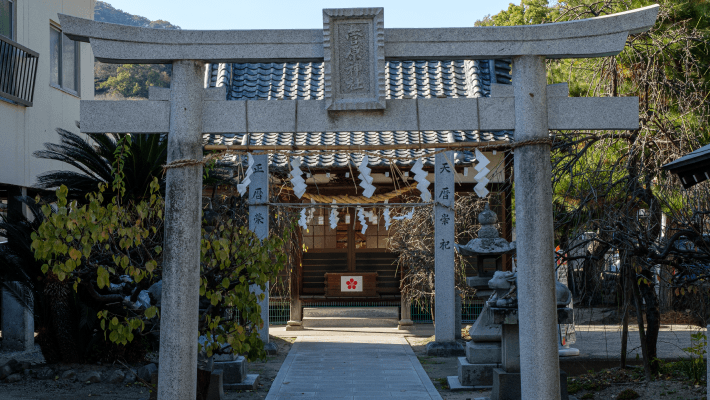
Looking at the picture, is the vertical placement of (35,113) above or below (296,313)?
above

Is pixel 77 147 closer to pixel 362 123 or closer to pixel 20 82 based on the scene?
pixel 20 82

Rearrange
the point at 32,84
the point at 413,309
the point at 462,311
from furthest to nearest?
the point at 413,309 < the point at 462,311 < the point at 32,84

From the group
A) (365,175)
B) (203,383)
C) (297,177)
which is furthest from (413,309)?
(297,177)

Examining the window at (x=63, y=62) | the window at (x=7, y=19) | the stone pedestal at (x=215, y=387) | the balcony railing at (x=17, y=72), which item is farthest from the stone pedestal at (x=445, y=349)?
the window at (x=7, y=19)

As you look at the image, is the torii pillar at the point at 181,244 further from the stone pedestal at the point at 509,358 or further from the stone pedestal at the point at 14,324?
the stone pedestal at the point at 14,324

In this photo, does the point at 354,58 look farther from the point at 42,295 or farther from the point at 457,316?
the point at 457,316

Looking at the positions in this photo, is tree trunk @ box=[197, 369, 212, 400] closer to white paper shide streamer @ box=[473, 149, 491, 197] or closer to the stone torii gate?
the stone torii gate

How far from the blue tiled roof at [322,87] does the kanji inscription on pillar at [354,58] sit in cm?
767

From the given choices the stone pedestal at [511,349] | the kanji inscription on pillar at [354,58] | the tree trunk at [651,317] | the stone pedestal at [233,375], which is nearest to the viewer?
the kanji inscription on pillar at [354,58]

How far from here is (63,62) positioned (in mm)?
13539

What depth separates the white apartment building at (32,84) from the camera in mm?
11106

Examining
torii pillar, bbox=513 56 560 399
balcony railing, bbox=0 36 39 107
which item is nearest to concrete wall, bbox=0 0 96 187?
balcony railing, bbox=0 36 39 107

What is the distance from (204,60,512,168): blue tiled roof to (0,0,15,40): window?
420 cm

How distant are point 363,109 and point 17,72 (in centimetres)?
847
